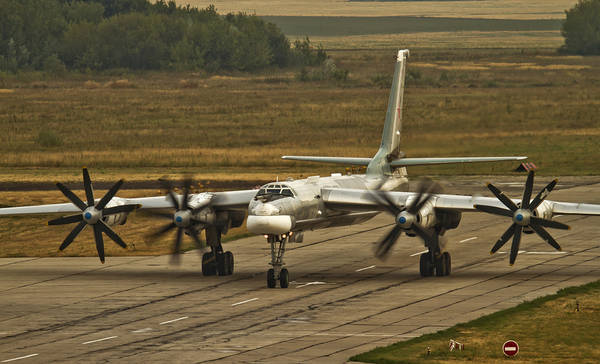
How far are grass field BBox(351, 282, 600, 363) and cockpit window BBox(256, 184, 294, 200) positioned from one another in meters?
9.06

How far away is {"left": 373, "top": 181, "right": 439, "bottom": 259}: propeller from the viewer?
39.8 m

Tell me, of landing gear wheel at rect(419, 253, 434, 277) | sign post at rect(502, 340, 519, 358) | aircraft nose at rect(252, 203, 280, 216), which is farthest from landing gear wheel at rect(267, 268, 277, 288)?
sign post at rect(502, 340, 519, 358)

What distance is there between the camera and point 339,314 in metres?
36.2

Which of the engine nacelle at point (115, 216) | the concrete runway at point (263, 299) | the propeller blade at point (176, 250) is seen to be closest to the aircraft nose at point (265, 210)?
the concrete runway at point (263, 299)

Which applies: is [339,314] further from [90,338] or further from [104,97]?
[104,97]

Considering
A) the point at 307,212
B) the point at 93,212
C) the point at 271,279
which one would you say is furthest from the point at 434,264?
the point at 93,212

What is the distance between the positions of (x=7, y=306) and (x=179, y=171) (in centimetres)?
4192

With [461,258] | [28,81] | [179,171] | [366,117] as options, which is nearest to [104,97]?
[28,81]

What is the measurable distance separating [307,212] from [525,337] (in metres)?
11.4

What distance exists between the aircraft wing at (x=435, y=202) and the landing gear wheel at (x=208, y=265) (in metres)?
4.91

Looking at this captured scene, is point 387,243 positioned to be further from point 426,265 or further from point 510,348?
point 510,348

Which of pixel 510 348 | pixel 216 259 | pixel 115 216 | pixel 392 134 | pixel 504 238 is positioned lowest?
pixel 216 259

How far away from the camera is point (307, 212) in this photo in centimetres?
4188

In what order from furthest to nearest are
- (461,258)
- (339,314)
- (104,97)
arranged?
(104,97) → (461,258) → (339,314)
